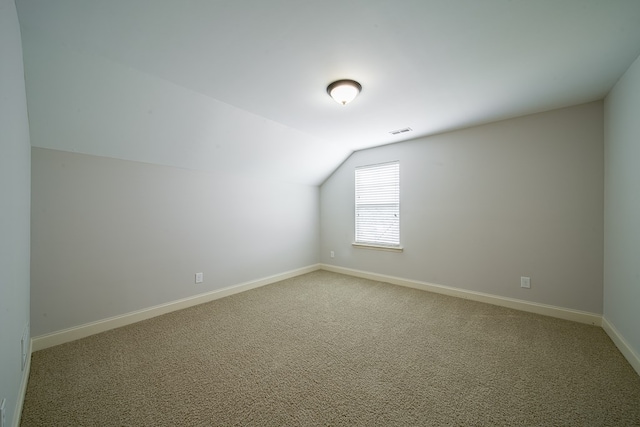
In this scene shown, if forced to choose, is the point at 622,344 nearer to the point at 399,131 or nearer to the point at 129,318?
the point at 399,131

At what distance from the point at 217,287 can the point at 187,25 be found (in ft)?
10.1

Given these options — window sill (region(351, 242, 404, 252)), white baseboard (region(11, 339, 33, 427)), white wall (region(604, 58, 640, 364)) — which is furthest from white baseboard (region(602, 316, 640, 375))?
white baseboard (region(11, 339, 33, 427))

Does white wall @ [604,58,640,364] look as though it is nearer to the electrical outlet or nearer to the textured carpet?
the textured carpet

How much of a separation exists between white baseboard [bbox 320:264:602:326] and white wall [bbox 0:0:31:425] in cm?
404

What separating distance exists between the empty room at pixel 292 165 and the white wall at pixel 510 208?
1.0 inches

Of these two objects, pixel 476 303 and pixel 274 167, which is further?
pixel 274 167

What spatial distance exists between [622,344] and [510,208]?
1.58 meters

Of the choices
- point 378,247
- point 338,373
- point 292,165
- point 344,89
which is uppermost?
point 344,89

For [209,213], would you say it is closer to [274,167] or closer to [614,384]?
[274,167]

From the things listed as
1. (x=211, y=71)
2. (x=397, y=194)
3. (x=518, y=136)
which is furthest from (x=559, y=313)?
(x=211, y=71)

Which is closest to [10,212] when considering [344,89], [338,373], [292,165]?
[338,373]

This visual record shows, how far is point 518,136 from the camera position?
10.2ft

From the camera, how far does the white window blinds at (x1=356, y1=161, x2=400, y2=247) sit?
4223 mm

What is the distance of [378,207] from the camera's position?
443cm
